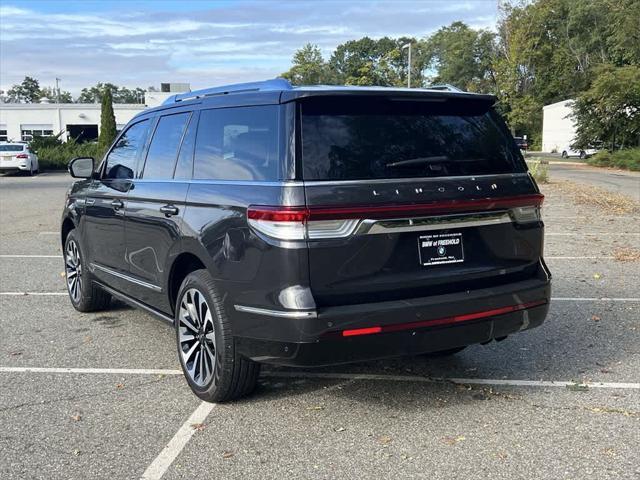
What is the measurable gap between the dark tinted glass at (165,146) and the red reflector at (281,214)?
4.57ft

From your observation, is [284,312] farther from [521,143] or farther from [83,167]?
[521,143]

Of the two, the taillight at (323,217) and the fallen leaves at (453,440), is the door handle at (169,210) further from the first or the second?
the fallen leaves at (453,440)

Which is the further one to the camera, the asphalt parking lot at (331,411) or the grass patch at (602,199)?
the grass patch at (602,199)

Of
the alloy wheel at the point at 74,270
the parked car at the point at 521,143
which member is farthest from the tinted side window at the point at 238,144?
the alloy wheel at the point at 74,270

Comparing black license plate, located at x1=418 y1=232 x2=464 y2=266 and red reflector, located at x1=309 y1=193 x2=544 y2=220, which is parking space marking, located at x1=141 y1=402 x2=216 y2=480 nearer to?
red reflector, located at x1=309 y1=193 x2=544 y2=220

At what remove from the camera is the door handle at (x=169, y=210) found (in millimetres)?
4539

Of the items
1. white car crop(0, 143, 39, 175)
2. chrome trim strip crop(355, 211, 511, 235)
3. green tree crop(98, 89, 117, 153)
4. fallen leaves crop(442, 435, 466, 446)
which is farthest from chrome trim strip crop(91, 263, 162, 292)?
green tree crop(98, 89, 117, 153)

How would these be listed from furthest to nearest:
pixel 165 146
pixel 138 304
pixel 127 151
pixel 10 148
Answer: pixel 10 148 → pixel 127 151 → pixel 138 304 → pixel 165 146

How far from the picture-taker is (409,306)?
3.79 m

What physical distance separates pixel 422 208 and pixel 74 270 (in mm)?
4412

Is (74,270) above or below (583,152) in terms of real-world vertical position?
below

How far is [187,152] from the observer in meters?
4.72

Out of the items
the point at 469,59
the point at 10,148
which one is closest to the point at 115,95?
the point at 469,59

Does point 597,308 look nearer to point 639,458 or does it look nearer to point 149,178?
point 639,458
